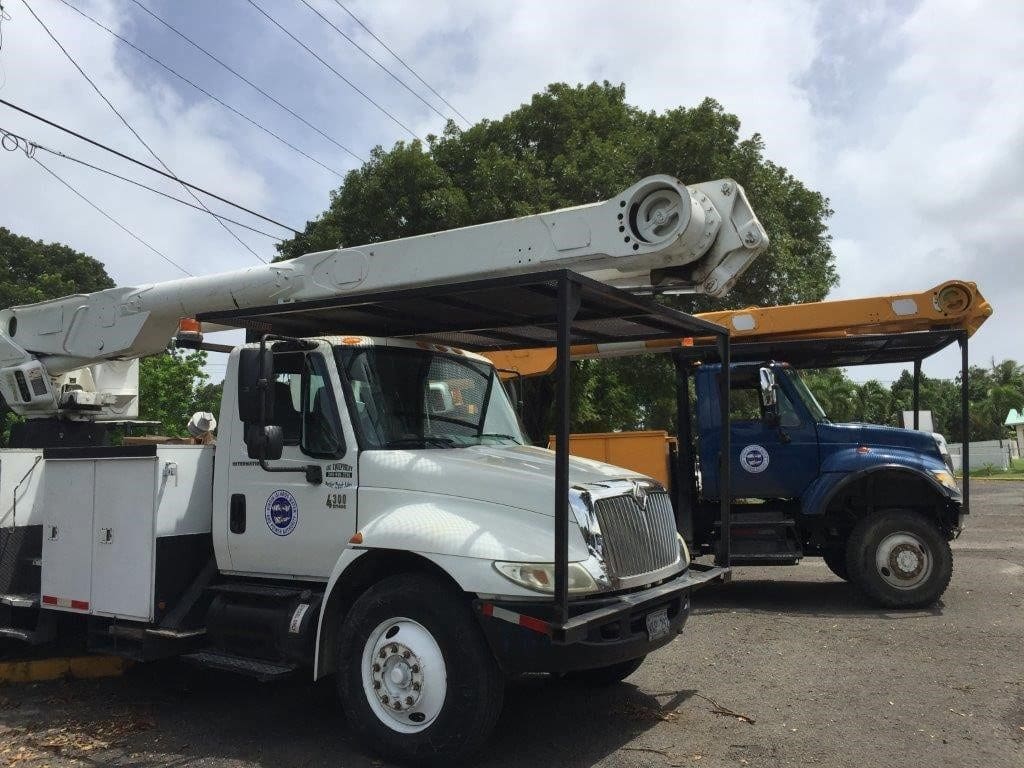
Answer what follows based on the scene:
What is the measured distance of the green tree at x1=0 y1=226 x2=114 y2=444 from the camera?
38375 millimetres

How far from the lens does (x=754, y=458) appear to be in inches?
392

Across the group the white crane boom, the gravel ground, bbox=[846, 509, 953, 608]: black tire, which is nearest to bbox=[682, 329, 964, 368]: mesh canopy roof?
bbox=[846, 509, 953, 608]: black tire

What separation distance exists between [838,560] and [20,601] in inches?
333

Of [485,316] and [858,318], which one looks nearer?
[485,316]

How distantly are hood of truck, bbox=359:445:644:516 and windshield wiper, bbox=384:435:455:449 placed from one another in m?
0.13

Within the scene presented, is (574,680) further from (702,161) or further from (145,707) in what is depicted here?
(702,161)

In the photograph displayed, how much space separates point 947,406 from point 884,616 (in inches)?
2649

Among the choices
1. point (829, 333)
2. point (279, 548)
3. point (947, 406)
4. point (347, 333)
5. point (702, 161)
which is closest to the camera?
point (279, 548)

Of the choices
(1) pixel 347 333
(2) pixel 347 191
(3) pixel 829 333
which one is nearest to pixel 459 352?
(1) pixel 347 333

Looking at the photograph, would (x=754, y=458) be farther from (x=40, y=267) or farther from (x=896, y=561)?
(x=40, y=267)

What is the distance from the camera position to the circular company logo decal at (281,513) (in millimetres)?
5723

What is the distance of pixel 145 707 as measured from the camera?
6.23 meters

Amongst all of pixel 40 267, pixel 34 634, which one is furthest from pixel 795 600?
pixel 40 267

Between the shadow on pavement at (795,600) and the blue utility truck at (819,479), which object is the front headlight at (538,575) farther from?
the shadow on pavement at (795,600)
